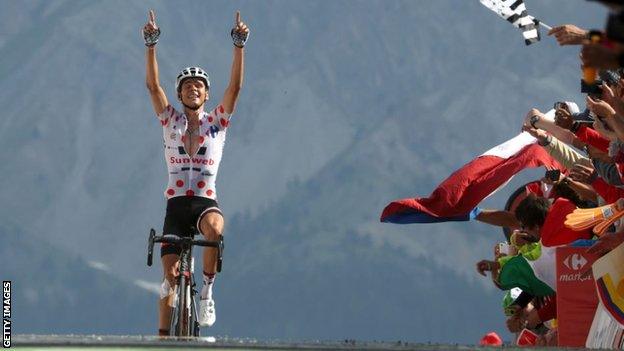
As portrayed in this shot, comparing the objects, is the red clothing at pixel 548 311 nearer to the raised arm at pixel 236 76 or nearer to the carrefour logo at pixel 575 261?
the carrefour logo at pixel 575 261

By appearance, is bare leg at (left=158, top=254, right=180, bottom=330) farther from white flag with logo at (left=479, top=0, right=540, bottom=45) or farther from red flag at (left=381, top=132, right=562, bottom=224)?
white flag with logo at (left=479, top=0, right=540, bottom=45)

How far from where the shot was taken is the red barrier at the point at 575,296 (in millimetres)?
10453

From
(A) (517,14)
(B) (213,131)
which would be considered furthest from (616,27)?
(A) (517,14)

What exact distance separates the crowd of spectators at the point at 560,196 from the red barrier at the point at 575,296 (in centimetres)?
16

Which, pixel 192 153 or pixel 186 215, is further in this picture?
pixel 192 153

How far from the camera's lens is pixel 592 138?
11.0m

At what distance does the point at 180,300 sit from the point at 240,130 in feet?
130

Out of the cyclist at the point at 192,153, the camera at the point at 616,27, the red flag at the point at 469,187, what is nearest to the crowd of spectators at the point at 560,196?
the red flag at the point at 469,187

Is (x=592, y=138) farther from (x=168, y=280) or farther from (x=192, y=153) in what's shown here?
(x=168, y=280)

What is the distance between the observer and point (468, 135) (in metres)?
48.7

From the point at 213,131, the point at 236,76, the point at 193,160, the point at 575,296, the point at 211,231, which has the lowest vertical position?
the point at 575,296

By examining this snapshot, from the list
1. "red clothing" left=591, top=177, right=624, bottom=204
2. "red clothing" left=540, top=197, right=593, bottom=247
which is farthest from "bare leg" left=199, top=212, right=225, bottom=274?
"red clothing" left=591, top=177, right=624, bottom=204

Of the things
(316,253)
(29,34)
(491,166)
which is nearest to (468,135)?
(316,253)

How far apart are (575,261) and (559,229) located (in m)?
0.66
